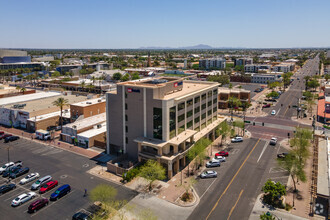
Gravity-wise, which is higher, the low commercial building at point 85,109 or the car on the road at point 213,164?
the low commercial building at point 85,109

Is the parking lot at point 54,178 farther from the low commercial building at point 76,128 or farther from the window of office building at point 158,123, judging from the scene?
the window of office building at point 158,123

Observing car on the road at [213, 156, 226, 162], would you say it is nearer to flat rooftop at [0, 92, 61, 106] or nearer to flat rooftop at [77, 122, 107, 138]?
flat rooftop at [77, 122, 107, 138]

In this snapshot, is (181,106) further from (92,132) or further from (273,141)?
(273,141)

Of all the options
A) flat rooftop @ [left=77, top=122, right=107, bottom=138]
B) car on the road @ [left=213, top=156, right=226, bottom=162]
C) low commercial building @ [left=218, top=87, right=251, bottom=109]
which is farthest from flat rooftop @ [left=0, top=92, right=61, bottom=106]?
car on the road @ [left=213, top=156, right=226, bottom=162]

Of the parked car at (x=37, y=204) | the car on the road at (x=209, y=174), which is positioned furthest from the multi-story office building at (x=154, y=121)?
the parked car at (x=37, y=204)

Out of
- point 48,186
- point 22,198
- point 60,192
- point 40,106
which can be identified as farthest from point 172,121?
point 40,106

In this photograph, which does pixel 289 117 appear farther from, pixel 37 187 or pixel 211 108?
pixel 37 187
